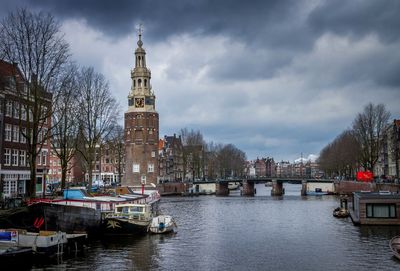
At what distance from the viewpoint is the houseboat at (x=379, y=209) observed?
53.3 m

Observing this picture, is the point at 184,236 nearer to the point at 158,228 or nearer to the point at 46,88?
the point at 158,228

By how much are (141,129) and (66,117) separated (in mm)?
62861

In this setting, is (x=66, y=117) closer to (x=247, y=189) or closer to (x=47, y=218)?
(x=47, y=218)

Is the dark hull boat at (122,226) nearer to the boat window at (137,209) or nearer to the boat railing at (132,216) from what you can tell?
the boat railing at (132,216)

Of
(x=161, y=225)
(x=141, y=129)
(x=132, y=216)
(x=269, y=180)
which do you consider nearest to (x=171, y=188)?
(x=141, y=129)

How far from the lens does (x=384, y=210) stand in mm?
54156

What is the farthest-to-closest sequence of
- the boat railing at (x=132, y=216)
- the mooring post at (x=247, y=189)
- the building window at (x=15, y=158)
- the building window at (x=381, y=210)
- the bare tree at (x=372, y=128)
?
1. the mooring post at (x=247, y=189)
2. the bare tree at (x=372, y=128)
3. the building window at (x=15, y=158)
4. the building window at (x=381, y=210)
5. the boat railing at (x=132, y=216)

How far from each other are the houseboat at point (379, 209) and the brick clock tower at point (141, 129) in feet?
240

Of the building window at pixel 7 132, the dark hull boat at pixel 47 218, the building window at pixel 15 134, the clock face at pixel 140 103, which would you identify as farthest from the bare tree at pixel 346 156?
the dark hull boat at pixel 47 218

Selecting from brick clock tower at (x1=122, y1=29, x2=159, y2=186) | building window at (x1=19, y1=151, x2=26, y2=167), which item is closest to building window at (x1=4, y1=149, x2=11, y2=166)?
building window at (x1=19, y1=151, x2=26, y2=167)

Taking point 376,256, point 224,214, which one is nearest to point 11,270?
point 376,256

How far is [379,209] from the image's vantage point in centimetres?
5438

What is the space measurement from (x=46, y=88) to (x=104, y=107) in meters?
24.3

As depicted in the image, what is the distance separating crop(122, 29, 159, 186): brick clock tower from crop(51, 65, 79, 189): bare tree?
49249 mm
